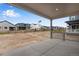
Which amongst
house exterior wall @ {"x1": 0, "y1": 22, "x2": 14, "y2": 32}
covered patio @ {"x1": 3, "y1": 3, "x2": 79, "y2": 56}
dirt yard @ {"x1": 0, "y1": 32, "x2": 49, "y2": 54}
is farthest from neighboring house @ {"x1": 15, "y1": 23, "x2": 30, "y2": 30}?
covered patio @ {"x1": 3, "y1": 3, "x2": 79, "y2": 56}

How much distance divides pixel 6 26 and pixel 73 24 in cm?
477

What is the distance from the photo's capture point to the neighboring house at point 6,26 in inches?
239

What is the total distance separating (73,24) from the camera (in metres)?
8.81

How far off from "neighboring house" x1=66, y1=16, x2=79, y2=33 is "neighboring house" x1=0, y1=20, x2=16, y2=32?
3.94 metres

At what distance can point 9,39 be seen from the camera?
667cm

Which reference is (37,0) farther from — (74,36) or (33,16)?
(74,36)

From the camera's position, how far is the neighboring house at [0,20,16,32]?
6.08m

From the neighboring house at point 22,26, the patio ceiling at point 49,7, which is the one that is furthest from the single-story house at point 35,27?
the patio ceiling at point 49,7

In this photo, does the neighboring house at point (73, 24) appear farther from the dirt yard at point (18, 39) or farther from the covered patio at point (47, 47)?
the covered patio at point (47, 47)

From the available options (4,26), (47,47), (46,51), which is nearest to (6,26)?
(4,26)

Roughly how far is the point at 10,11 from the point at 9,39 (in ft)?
5.37

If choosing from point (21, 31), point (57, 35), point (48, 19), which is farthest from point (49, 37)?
point (21, 31)

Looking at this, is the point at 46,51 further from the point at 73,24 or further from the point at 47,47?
the point at 73,24

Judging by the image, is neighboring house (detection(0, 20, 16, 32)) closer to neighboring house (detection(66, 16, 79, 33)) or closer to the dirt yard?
the dirt yard
